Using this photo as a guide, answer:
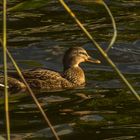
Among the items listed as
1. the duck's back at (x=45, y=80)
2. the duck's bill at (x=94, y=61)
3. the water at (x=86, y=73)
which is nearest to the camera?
the water at (x=86, y=73)

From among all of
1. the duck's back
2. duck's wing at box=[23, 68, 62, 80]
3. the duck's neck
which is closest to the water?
the duck's neck

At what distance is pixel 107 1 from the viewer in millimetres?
17938

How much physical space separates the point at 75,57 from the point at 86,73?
0.37 m

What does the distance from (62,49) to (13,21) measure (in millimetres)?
2158

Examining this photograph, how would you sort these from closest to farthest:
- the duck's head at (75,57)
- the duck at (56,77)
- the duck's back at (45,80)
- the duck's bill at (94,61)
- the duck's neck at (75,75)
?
1. the duck at (56,77)
2. the duck's back at (45,80)
3. the duck's neck at (75,75)
4. the duck's bill at (94,61)
5. the duck's head at (75,57)

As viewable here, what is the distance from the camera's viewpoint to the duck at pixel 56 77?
1190 cm

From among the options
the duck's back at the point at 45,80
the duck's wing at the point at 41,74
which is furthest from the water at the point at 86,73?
the duck's wing at the point at 41,74

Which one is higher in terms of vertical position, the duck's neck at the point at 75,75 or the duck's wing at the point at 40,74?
the duck's wing at the point at 40,74

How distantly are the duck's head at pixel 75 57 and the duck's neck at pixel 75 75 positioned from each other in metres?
0.11

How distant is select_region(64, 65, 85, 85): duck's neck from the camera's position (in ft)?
40.8

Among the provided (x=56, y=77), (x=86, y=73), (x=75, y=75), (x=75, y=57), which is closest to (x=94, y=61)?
(x=86, y=73)

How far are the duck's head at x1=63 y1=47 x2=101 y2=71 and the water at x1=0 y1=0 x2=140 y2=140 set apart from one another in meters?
0.23

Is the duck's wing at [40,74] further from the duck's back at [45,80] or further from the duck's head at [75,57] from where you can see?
the duck's head at [75,57]

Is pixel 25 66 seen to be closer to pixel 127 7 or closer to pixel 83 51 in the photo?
pixel 83 51
